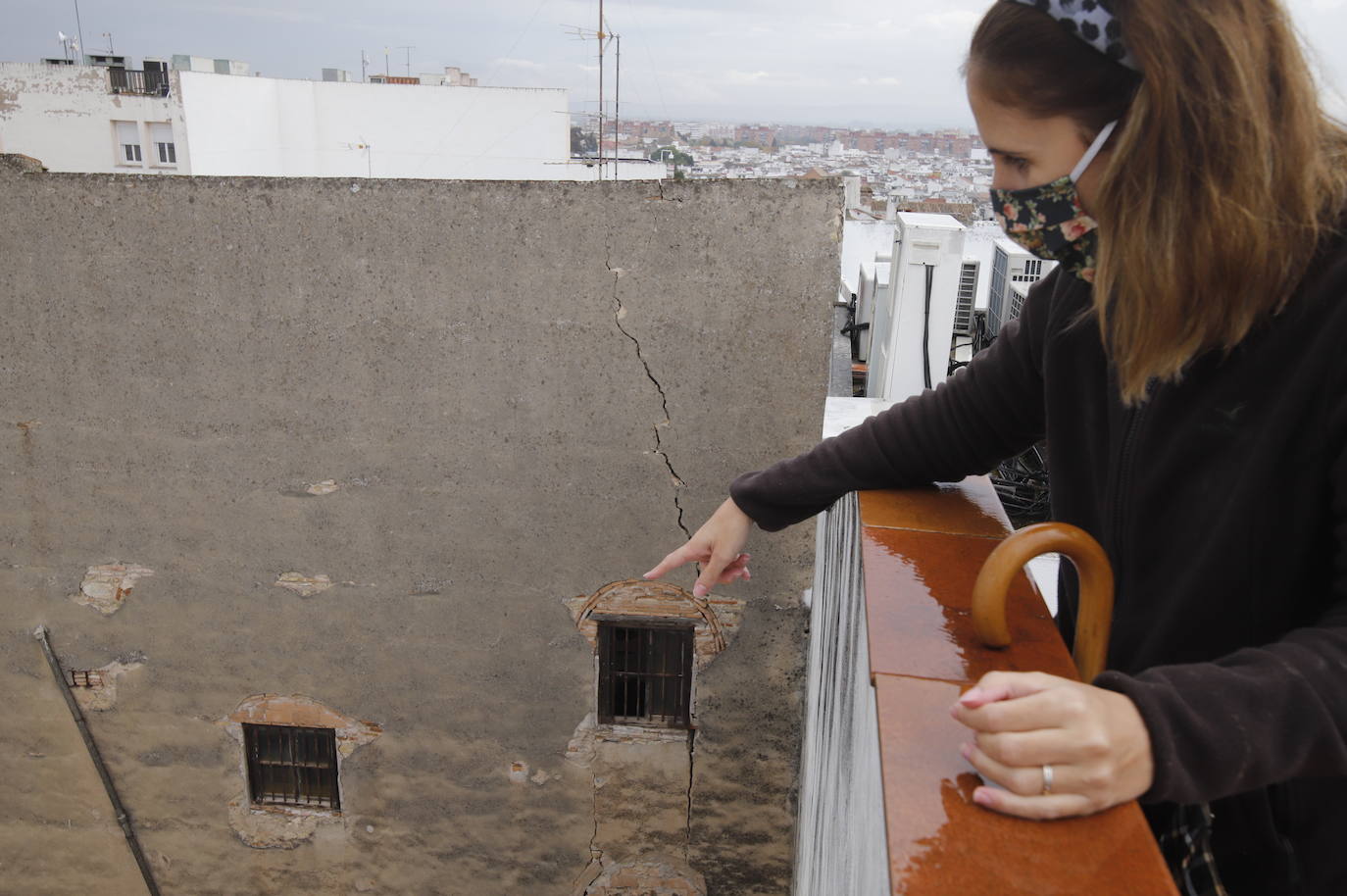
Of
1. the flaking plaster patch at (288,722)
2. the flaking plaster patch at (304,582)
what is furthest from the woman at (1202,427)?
the flaking plaster patch at (288,722)

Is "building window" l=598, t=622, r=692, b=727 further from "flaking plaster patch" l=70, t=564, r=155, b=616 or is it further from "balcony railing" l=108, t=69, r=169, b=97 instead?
"balcony railing" l=108, t=69, r=169, b=97

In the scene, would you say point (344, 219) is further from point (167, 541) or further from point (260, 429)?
point (167, 541)

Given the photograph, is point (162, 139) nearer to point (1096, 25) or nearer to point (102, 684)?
point (102, 684)

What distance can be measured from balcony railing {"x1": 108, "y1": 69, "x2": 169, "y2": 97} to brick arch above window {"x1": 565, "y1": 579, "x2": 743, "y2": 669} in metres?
16.8

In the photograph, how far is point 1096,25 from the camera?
1.02m

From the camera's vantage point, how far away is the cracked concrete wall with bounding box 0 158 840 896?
14.1ft

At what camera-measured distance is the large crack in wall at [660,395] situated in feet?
14.0

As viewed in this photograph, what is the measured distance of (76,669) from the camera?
5.31 m

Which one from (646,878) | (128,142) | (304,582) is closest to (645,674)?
(646,878)

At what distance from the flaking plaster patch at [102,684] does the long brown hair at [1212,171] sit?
5542 mm

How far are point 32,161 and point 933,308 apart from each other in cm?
453

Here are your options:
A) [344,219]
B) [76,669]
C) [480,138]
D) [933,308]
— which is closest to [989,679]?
[344,219]

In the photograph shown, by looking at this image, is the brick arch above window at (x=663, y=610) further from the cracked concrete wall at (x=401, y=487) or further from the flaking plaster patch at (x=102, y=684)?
the flaking plaster patch at (x=102, y=684)

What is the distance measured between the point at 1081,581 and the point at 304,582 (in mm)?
4538
